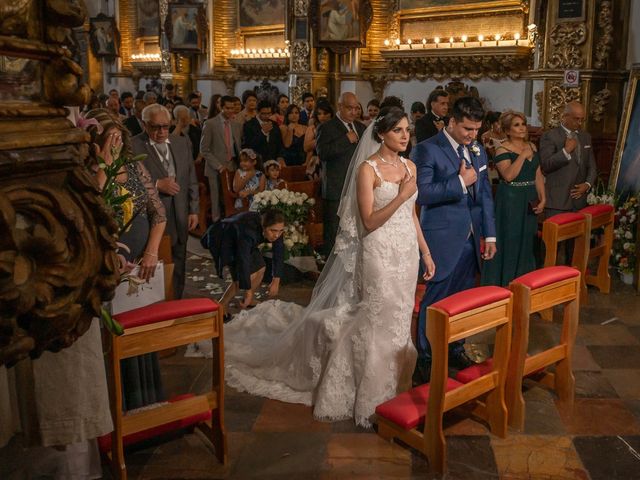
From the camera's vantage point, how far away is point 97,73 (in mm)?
20125

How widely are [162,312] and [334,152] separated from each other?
397 cm

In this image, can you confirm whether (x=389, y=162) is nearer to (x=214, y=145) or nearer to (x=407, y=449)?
(x=407, y=449)

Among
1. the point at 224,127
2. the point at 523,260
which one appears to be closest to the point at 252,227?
the point at 523,260

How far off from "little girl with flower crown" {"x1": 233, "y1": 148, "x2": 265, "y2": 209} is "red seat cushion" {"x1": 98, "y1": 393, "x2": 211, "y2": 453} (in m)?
4.01

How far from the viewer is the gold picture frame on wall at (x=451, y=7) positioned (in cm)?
1104

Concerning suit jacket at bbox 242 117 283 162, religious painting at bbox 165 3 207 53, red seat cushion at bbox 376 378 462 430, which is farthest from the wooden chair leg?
religious painting at bbox 165 3 207 53

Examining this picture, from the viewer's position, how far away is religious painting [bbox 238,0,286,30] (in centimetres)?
1547

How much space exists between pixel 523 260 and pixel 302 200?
2.18m

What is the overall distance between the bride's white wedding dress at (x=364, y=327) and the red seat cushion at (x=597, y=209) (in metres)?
3.06

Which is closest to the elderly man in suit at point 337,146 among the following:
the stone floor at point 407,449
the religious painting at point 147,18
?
the stone floor at point 407,449

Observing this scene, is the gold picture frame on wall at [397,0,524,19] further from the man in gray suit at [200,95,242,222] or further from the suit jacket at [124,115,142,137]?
the suit jacket at [124,115,142,137]

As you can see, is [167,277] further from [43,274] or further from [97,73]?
[97,73]

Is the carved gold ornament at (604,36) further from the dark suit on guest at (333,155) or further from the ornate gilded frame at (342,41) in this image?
the ornate gilded frame at (342,41)

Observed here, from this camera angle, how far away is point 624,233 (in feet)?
23.4
